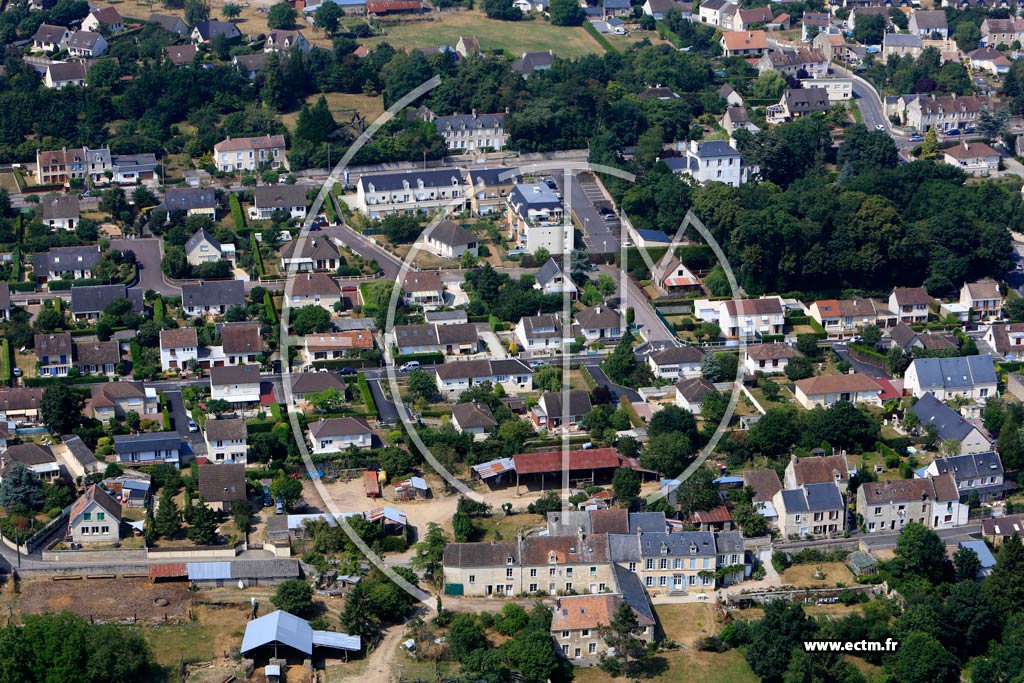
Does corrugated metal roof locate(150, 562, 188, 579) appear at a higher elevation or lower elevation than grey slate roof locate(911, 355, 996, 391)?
lower

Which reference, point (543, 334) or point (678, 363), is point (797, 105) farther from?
point (678, 363)

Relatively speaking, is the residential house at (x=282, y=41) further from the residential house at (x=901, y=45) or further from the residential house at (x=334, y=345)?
the residential house at (x=901, y=45)

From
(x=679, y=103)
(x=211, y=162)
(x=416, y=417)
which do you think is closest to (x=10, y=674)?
(x=416, y=417)

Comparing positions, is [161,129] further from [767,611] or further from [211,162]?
[767,611]

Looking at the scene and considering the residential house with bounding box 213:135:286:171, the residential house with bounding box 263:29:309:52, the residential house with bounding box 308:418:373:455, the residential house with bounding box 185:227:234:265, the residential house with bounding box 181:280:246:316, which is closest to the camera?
the residential house with bounding box 308:418:373:455

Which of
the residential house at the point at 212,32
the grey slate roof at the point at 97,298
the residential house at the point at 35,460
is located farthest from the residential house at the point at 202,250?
the residential house at the point at 212,32

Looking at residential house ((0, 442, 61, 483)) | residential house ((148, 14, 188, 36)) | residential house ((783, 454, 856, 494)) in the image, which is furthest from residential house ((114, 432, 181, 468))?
residential house ((148, 14, 188, 36))

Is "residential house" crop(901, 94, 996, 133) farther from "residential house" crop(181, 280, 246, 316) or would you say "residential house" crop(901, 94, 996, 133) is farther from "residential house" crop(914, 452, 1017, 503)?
"residential house" crop(181, 280, 246, 316)

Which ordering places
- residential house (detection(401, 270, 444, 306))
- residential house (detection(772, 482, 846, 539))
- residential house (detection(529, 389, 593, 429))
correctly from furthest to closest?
residential house (detection(401, 270, 444, 306)), residential house (detection(529, 389, 593, 429)), residential house (detection(772, 482, 846, 539))
